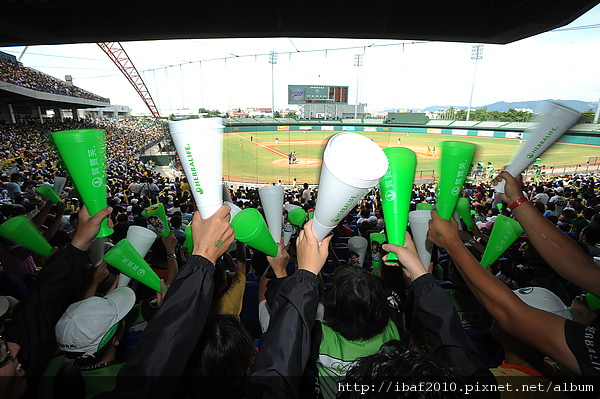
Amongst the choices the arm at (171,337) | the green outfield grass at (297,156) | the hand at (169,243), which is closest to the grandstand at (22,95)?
the green outfield grass at (297,156)

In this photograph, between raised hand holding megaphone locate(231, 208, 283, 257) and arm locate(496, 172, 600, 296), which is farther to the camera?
arm locate(496, 172, 600, 296)

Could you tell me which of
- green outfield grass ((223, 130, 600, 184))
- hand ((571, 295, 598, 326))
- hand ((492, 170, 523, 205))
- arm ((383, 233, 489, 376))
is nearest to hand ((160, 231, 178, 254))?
arm ((383, 233, 489, 376))

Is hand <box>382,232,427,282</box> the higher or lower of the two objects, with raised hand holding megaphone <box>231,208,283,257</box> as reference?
lower

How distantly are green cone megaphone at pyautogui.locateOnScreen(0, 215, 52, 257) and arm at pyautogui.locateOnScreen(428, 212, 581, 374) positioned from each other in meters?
2.98

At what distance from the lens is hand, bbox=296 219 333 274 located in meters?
1.25

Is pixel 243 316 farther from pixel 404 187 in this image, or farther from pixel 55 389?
pixel 404 187

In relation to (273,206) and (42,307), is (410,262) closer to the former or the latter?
(273,206)

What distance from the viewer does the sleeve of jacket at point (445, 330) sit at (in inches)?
46.1

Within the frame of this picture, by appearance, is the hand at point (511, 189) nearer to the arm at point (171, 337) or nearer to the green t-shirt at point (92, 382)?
the arm at point (171, 337)

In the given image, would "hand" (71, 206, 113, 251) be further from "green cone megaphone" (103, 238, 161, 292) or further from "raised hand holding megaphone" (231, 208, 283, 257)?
"raised hand holding megaphone" (231, 208, 283, 257)

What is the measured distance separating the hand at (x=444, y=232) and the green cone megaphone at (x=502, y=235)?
4.36ft

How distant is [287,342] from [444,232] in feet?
3.14

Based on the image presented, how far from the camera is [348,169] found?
1.17 metres

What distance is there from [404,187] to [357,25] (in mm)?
5058
